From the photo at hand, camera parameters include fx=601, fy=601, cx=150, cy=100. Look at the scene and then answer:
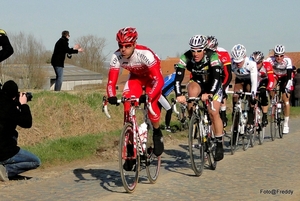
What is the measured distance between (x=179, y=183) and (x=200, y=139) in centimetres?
124

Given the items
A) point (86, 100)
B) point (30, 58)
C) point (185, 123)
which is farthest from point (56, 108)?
point (30, 58)

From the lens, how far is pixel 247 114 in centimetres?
1438

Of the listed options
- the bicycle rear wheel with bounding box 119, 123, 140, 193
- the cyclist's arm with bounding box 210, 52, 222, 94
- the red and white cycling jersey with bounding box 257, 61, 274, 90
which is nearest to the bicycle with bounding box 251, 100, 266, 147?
the red and white cycling jersey with bounding box 257, 61, 274, 90

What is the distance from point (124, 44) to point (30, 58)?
46908 mm

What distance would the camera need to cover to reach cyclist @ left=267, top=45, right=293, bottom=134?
16.4 m

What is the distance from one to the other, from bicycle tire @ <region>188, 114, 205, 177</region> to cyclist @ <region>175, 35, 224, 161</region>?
413 millimetres

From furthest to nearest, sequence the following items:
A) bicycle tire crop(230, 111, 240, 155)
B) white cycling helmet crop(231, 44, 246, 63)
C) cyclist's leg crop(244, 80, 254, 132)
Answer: cyclist's leg crop(244, 80, 254, 132) < white cycling helmet crop(231, 44, 246, 63) < bicycle tire crop(230, 111, 240, 155)

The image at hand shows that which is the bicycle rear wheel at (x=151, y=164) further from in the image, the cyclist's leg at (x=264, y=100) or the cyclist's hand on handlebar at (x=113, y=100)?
the cyclist's leg at (x=264, y=100)

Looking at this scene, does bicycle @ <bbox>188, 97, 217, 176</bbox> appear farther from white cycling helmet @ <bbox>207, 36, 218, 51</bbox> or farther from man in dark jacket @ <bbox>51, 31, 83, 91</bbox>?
man in dark jacket @ <bbox>51, 31, 83, 91</bbox>

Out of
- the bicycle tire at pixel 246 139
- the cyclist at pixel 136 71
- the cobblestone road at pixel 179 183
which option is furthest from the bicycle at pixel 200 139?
the bicycle tire at pixel 246 139

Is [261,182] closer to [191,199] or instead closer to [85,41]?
[191,199]

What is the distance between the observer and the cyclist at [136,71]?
8805 millimetres

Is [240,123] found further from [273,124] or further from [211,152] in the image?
[211,152]

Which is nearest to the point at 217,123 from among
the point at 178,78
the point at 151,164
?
the point at 178,78
